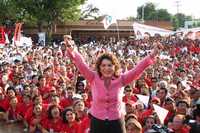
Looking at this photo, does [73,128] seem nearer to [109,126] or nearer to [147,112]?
[147,112]

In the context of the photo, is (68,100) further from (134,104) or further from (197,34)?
(197,34)

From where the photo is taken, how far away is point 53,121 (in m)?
8.98

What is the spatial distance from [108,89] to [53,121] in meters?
4.52

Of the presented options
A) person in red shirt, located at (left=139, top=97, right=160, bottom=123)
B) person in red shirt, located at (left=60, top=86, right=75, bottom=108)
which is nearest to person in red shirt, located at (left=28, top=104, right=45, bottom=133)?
person in red shirt, located at (left=60, top=86, right=75, bottom=108)

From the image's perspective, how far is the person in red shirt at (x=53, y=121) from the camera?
8766mm

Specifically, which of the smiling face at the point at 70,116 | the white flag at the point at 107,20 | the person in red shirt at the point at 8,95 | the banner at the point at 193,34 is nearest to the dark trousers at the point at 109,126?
the smiling face at the point at 70,116

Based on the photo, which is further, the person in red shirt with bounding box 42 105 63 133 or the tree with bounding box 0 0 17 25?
the tree with bounding box 0 0 17 25

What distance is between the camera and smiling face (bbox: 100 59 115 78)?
4.54m

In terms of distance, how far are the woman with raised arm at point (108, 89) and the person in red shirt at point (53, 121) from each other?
4.15m

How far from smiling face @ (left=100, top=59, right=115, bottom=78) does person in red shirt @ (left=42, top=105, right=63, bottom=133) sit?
4286mm

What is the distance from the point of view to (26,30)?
2133 inches

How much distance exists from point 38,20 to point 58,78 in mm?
37136

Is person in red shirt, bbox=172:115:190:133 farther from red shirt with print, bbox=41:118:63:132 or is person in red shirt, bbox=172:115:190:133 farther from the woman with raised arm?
red shirt with print, bbox=41:118:63:132

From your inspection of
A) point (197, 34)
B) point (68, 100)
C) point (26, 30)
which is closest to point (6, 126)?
point (68, 100)
